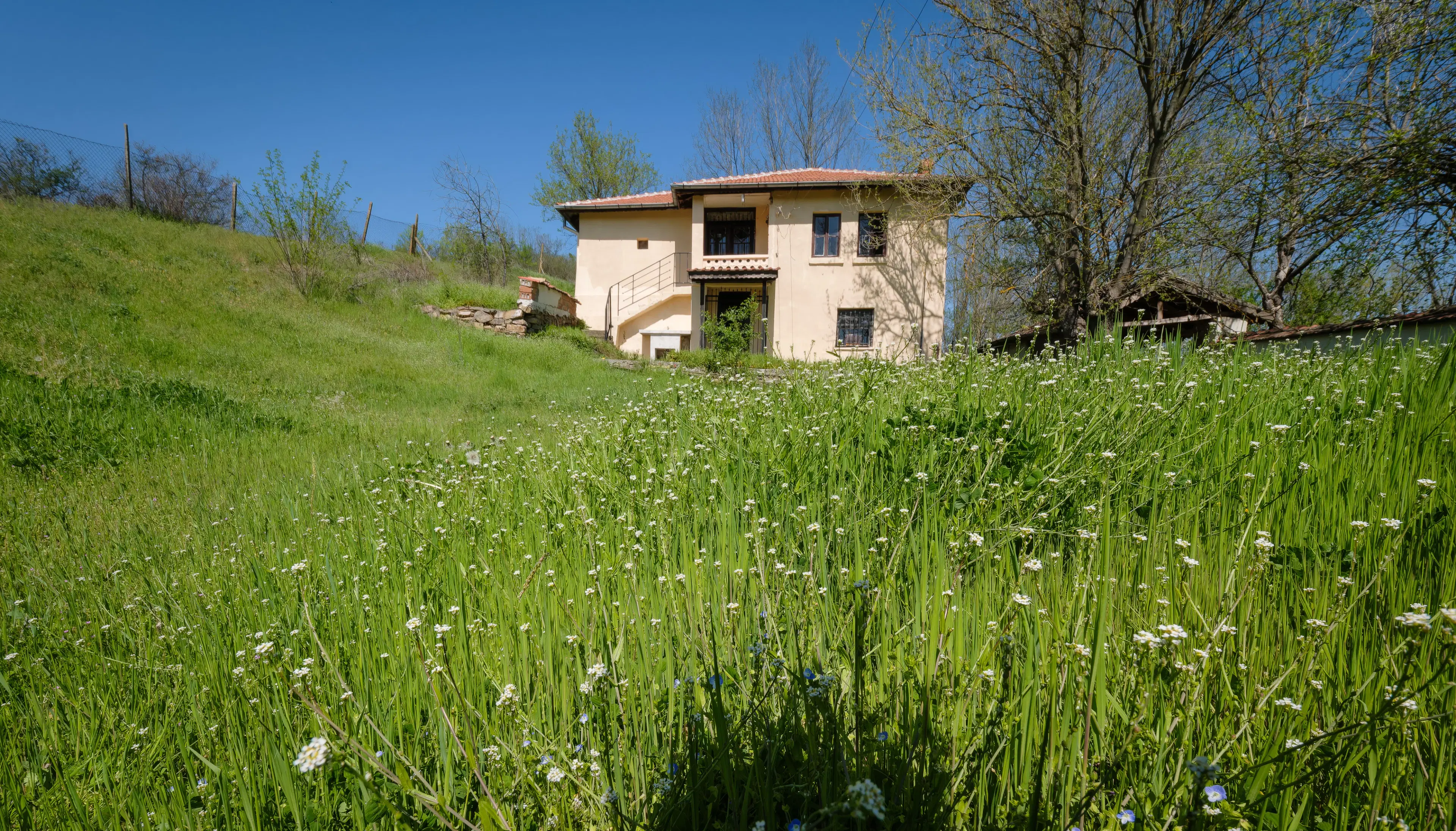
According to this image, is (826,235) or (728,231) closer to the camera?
(826,235)

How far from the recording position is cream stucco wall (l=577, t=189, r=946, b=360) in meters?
23.5

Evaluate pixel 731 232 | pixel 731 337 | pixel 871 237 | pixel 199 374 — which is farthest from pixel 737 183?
pixel 199 374

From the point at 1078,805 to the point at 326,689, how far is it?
2193mm

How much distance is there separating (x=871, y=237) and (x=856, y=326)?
3648mm

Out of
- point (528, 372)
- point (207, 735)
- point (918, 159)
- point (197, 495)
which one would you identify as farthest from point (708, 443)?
point (918, 159)

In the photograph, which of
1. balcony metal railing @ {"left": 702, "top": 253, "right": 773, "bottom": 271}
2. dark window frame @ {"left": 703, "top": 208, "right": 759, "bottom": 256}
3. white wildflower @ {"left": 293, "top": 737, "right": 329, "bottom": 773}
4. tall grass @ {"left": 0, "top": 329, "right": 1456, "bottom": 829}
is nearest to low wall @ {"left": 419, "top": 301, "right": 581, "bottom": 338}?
balcony metal railing @ {"left": 702, "top": 253, "right": 773, "bottom": 271}

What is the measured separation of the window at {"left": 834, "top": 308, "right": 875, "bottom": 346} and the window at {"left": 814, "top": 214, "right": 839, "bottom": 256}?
99.7 inches

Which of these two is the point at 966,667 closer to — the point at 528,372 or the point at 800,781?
the point at 800,781

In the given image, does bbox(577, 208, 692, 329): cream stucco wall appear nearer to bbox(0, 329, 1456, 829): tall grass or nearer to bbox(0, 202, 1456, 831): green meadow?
bbox(0, 202, 1456, 831): green meadow

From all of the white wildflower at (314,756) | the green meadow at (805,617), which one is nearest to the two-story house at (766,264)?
the green meadow at (805,617)

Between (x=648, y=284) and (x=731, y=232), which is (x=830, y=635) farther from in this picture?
(x=731, y=232)

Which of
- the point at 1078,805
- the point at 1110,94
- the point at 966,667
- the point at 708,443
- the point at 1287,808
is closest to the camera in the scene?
the point at 1078,805

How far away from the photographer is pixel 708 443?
4.29 m

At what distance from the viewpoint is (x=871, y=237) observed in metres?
23.5
